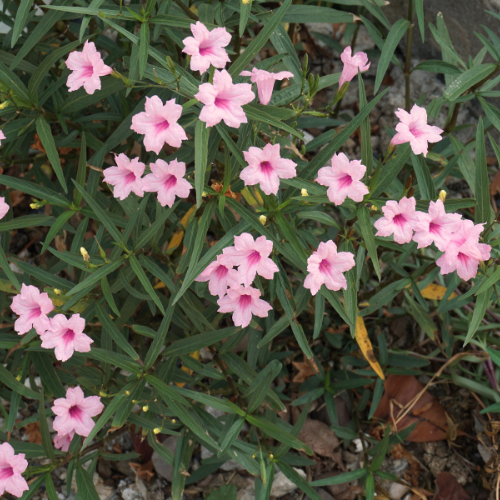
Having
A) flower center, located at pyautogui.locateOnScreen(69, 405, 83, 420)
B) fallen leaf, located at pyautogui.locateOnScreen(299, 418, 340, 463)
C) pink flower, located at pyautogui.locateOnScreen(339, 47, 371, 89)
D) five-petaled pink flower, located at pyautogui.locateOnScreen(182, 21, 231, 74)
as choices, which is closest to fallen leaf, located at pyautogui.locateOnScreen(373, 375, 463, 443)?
fallen leaf, located at pyautogui.locateOnScreen(299, 418, 340, 463)

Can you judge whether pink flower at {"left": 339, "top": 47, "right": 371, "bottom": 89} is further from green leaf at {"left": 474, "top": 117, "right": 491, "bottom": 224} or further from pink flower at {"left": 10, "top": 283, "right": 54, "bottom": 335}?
pink flower at {"left": 10, "top": 283, "right": 54, "bottom": 335}

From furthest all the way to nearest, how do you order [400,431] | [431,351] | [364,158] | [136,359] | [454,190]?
[454,190], [431,351], [400,431], [136,359], [364,158]

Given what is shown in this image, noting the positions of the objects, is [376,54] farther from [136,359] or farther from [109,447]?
[109,447]

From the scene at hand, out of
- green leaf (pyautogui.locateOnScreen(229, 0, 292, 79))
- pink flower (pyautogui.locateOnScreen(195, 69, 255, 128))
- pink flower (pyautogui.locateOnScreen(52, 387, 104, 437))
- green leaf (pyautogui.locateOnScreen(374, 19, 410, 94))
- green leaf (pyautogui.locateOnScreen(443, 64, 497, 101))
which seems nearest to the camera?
pink flower (pyautogui.locateOnScreen(195, 69, 255, 128))

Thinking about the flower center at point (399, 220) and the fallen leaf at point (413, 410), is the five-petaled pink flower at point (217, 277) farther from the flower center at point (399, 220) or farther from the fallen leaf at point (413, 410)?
the fallen leaf at point (413, 410)

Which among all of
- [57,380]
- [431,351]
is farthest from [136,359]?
[431,351]

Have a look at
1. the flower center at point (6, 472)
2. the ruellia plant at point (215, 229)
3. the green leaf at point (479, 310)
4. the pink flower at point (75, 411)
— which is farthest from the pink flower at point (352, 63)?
the flower center at point (6, 472)

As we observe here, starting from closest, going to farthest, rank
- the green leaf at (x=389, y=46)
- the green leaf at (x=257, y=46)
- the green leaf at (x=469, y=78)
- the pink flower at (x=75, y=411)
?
1. the green leaf at (x=257, y=46)
2. the pink flower at (x=75, y=411)
3. the green leaf at (x=469, y=78)
4. the green leaf at (x=389, y=46)
